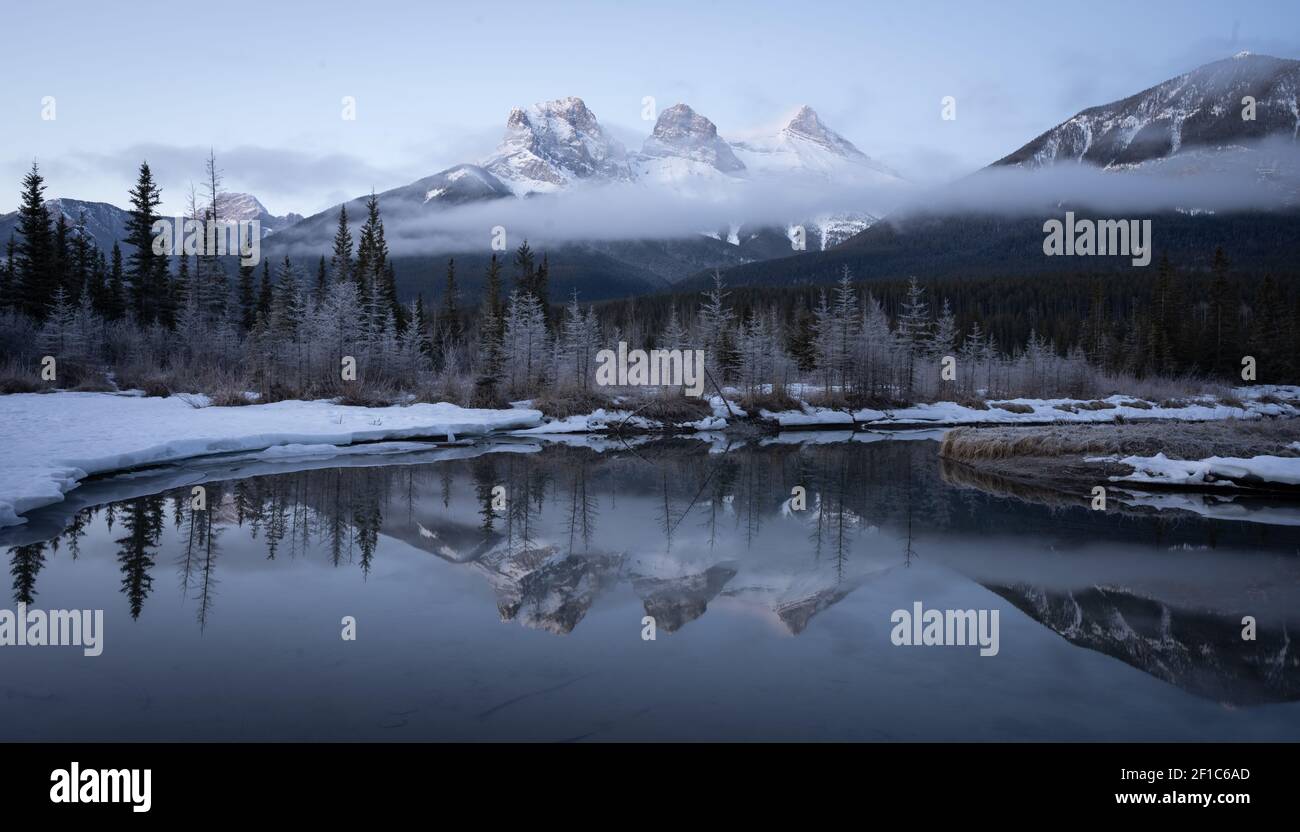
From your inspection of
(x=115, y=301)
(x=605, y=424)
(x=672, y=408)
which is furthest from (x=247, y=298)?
(x=672, y=408)

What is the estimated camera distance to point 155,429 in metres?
21.2

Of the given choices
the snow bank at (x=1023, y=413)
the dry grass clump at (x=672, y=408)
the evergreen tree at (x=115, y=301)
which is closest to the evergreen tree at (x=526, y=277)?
the evergreen tree at (x=115, y=301)

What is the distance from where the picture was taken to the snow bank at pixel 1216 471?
16656 mm

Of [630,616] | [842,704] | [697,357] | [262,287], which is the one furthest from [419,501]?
[262,287]

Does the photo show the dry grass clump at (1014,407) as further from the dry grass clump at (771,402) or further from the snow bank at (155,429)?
the snow bank at (155,429)

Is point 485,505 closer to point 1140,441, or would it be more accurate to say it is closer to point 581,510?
point 581,510

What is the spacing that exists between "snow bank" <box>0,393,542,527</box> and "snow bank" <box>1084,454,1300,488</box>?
20998 millimetres

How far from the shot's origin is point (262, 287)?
62.1 m

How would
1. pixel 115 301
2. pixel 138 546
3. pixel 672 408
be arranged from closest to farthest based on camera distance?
pixel 138 546, pixel 672 408, pixel 115 301

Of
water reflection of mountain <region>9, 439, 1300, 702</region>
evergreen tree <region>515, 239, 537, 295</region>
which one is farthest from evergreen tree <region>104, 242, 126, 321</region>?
water reflection of mountain <region>9, 439, 1300, 702</region>

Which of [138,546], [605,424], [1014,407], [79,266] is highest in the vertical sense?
[79,266]

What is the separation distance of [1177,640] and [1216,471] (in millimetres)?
12068

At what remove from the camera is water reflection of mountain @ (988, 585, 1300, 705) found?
6470mm
